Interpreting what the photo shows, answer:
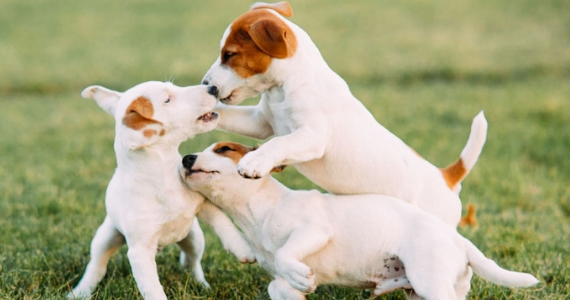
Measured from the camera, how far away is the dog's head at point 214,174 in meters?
4.41

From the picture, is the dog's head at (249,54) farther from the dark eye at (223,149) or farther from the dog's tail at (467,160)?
the dog's tail at (467,160)

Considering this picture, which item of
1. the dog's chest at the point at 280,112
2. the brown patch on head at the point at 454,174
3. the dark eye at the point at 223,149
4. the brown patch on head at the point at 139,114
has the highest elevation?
the brown patch on head at the point at 139,114

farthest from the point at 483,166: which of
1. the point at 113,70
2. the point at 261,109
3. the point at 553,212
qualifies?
the point at 113,70

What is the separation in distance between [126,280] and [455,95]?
811 cm

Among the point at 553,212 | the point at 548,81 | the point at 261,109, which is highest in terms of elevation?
the point at 261,109

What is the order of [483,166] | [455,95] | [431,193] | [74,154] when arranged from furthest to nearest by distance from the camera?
[455,95], [74,154], [483,166], [431,193]

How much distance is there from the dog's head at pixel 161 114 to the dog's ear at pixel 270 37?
0.41 meters

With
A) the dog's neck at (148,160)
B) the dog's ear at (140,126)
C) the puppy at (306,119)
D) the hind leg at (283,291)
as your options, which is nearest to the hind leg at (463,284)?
the puppy at (306,119)

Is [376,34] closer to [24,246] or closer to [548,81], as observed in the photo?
[548,81]

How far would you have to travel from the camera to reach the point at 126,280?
199 inches

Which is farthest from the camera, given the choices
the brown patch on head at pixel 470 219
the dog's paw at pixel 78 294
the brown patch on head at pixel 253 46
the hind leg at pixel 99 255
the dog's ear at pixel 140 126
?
the brown patch on head at pixel 470 219

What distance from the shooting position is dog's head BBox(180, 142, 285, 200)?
14.5 ft

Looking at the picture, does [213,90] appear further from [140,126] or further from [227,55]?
[140,126]

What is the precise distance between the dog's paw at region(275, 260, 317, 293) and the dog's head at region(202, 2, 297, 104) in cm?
102
